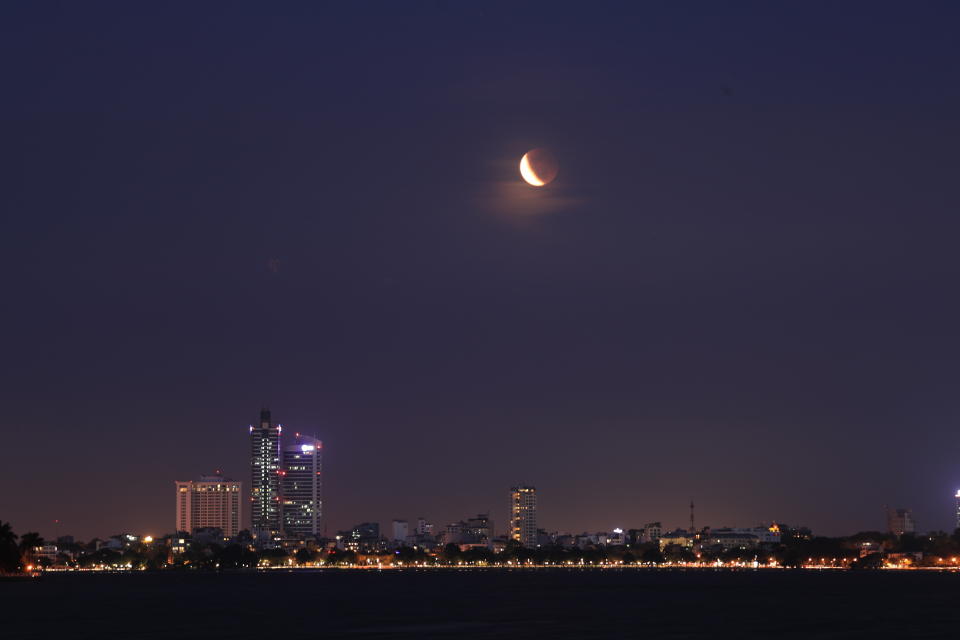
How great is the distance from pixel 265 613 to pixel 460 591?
6843 centimetres

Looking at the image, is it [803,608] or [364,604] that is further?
[364,604]

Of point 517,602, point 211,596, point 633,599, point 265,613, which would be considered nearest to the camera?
point 265,613

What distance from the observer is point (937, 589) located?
19725cm

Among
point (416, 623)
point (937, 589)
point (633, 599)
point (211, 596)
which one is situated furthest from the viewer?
point (937, 589)

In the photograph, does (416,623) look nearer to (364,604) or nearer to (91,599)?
(364,604)

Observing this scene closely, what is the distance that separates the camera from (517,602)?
154125 mm

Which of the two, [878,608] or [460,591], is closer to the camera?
[878,608]

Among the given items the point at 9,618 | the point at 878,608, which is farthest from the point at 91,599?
the point at 878,608

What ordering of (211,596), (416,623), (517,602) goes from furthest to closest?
1. (211,596)
2. (517,602)
3. (416,623)

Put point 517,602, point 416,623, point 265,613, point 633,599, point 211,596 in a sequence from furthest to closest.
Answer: point 211,596 → point 633,599 → point 517,602 → point 265,613 → point 416,623

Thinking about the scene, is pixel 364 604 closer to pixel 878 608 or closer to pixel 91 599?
pixel 91 599

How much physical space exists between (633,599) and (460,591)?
3991 cm

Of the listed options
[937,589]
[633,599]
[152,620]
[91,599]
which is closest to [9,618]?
[152,620]

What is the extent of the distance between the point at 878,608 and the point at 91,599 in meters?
93.8
